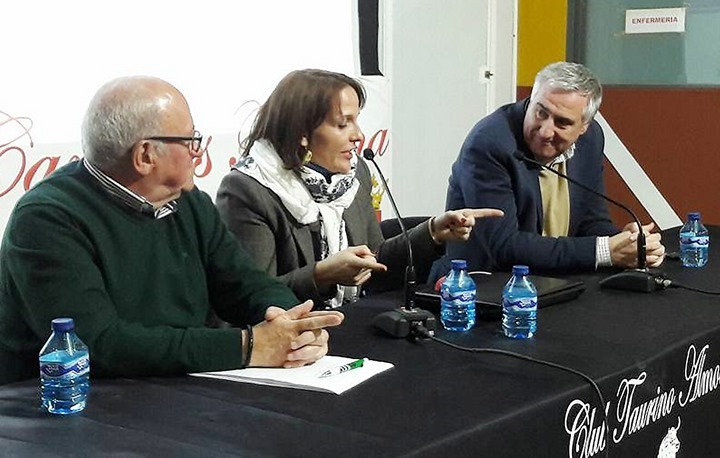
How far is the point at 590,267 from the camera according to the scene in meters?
2.52

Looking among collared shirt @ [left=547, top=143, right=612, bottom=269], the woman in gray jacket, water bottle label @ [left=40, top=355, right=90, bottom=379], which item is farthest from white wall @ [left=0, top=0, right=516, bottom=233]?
water bottle label @ [left=40, top=355, right=90, bottom=379]

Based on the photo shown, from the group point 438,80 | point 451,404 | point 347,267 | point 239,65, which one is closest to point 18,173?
point 239,65

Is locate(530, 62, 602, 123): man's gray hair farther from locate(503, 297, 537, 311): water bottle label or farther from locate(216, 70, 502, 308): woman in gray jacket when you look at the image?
locate(503, 297, 537, 311): water bottle label

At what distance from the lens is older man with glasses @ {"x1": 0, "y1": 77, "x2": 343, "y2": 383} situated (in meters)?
1.56

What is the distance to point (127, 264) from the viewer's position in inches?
66.6

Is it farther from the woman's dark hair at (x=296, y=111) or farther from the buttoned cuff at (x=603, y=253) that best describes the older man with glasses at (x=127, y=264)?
the buttoned cuff at (x=603, y=253)

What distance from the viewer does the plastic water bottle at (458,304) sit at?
1888 mm

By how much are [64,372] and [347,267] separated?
0.86 metres

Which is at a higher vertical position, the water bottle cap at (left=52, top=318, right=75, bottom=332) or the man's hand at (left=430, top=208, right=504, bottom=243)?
the water bottle cap at (left=52, top=318, right=75, bottom=332)

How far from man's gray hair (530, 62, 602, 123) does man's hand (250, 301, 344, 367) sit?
1.29 m

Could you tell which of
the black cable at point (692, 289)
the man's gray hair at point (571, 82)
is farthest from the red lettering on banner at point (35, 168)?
the black cable at point (692, 289)

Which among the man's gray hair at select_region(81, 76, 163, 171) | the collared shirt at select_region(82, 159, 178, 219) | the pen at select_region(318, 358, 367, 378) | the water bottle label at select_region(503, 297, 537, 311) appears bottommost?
the pen at select_region(318, 358, 367, 378)

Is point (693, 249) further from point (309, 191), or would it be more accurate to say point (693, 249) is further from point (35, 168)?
point (35, 168)

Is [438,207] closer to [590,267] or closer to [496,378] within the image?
[590,267]
